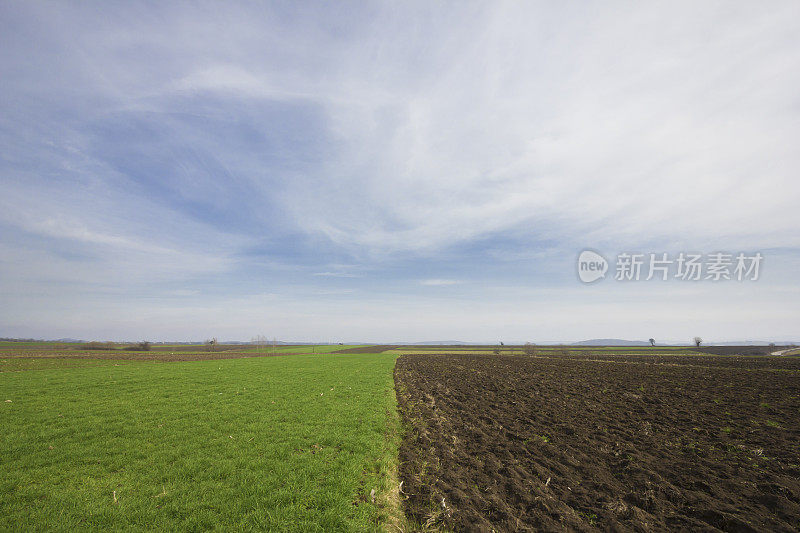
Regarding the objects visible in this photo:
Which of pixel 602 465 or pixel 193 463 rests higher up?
pixel 193 463

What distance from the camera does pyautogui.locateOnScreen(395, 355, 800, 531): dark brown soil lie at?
7125 millimetres

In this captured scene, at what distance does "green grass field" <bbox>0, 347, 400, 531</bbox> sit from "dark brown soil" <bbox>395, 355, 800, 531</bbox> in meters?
1.84

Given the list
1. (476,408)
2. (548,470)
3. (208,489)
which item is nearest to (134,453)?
(208,489)

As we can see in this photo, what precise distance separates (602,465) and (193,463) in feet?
45.1

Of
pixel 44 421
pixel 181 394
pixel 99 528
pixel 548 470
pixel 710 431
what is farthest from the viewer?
pixel 181 394

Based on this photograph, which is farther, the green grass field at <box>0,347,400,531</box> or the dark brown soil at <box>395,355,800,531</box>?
the dark brown soil at <box>395,355,800,531</box>

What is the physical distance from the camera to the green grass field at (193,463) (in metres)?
6.70

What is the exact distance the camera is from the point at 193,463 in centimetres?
914

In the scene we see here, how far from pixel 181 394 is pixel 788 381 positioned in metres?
54.7

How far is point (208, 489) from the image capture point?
25.6 ft

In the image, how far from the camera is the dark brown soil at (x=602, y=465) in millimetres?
7125

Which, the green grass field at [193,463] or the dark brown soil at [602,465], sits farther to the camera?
the dark brown soil at [602,465]

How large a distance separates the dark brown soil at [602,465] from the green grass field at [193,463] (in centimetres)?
184

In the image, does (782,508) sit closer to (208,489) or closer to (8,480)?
(208,489)
